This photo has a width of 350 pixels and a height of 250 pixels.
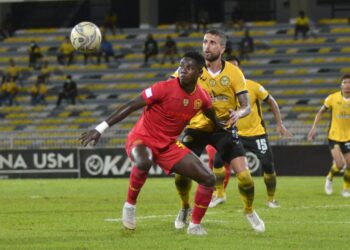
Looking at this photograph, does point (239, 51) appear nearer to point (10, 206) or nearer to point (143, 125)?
point (10, 206)

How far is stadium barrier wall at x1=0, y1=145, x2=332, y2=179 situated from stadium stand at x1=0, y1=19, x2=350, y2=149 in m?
5.86

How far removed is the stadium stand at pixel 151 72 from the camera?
121 feet

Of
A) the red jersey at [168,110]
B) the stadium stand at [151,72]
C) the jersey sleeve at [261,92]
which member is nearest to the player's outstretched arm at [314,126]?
the jersey sleeve at [261,92]

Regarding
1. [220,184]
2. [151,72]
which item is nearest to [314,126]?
[220,184]

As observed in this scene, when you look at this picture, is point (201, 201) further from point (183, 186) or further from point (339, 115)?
point (339, 115)

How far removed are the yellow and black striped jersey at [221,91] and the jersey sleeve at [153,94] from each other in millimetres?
1485

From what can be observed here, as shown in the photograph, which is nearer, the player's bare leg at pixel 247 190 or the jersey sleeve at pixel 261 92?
the player's bare leg at pixel 247 190

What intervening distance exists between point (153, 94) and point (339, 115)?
9207 millimetres

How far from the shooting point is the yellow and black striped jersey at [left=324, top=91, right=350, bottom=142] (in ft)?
61.8

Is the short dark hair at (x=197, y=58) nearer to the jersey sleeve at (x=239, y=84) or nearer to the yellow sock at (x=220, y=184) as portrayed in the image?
the jersey sleeve at (x=239, y=84)

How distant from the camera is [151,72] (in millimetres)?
40000

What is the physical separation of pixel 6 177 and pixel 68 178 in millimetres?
2091

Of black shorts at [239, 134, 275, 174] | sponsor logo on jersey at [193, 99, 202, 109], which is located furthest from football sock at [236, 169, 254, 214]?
black shorts at [239, 134, 275, 174]

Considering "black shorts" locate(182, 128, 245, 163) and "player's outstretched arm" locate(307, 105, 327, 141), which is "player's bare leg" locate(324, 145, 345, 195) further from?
"black shorts" locate(182, 128, 245, 163)
